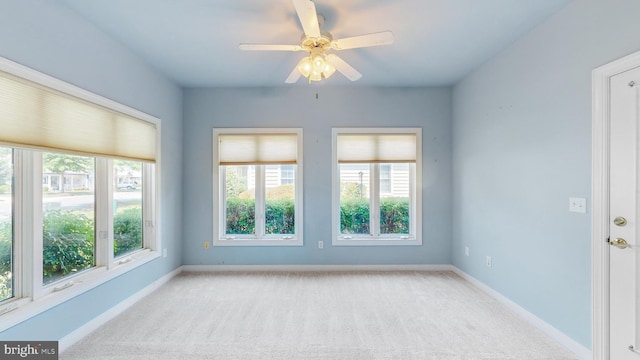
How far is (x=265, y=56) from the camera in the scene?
304 cm

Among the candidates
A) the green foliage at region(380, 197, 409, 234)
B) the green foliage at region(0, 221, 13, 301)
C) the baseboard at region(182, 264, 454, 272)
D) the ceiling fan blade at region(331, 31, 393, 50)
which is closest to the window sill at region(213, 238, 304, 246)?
the baseboard at region(182, 264, 454, 272)

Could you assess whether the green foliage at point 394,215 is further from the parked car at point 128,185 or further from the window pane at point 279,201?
the parked car at point 128,185

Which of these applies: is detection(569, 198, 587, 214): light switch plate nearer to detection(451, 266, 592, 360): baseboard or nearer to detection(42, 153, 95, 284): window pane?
detection(451, 266, 592, 360): baseboard

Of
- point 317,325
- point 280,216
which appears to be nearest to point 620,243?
point 317,325

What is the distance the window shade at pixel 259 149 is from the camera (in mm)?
4082

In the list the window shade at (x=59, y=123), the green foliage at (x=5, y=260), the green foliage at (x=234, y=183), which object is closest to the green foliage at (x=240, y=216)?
the green foliage at (x=234, y=183)

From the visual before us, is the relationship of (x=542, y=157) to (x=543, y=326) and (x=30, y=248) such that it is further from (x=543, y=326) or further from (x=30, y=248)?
(x=30, y=248)

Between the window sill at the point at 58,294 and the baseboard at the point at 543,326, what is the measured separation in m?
4.03

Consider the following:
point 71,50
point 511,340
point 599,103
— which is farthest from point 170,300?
point 599,103

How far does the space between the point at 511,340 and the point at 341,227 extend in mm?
2364

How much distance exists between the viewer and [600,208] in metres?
1.95

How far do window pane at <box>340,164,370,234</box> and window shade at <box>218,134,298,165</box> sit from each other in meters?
0.86

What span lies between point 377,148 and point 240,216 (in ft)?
7.62

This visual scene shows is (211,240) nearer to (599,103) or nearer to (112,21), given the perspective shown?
(112,21)
